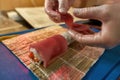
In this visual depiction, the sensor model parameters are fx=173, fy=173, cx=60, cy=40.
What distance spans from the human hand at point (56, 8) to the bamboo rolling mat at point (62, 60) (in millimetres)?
137

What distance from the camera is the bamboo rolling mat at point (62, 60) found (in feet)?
1.63

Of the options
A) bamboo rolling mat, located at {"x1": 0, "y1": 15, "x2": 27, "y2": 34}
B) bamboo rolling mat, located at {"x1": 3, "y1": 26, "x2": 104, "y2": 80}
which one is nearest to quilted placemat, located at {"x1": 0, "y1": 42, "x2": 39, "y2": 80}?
bamboo rolling mat, located at {"x1": 3, "y1": 26, "x2": 104, "y2": 80}

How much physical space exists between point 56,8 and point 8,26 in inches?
12.2

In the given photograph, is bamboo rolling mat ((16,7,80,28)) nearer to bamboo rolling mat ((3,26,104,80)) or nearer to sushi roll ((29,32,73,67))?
bamboo rolling mat ((3,26,104,80))

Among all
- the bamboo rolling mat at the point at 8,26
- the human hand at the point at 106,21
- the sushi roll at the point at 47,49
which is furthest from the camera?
the bamboo rolling mat at the point at 8,26

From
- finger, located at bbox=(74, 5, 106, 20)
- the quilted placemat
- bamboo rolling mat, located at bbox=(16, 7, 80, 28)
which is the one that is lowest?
the quilted placemat

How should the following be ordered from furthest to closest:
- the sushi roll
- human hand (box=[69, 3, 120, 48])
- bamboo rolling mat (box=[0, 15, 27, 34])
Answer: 1. bamboo rolling mat (box=[0, 15, 27, 34])
2. the sushi roll
3. human hand (box=[69, 3, 120, 48])

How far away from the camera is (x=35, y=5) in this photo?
3.71ft

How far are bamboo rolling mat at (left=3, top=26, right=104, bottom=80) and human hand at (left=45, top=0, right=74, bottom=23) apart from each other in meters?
0.14

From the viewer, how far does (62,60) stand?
55 centimetres

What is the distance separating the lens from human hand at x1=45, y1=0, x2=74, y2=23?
466mm

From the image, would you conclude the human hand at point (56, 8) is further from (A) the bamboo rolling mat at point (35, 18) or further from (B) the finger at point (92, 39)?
(A) the bamboo rolling mat at point (35, 18)

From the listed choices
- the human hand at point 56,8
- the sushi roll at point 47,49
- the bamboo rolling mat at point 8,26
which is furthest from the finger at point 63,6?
the bamboo rolling mat at point 8,26

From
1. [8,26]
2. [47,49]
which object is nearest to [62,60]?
[47,49]
